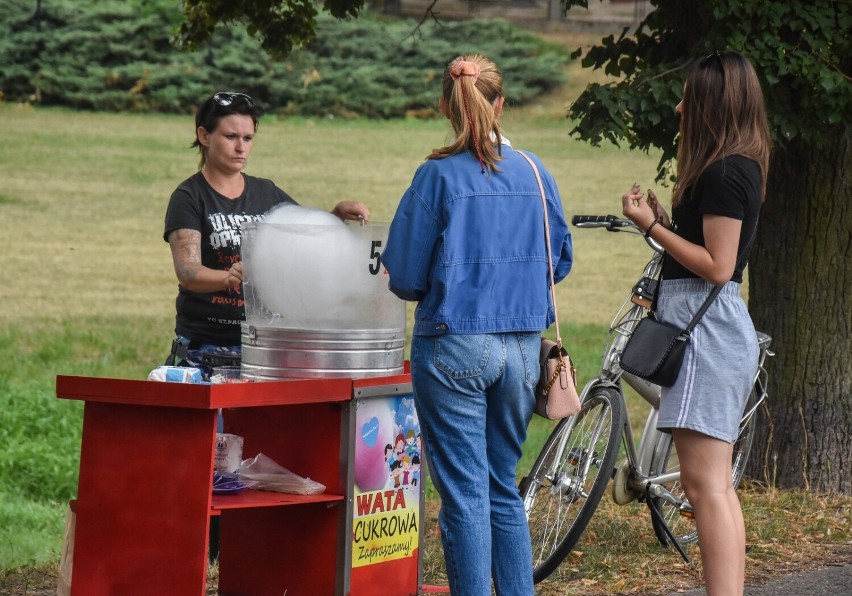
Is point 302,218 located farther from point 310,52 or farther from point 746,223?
point 310,52

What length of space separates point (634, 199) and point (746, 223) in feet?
1.15

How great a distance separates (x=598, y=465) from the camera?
524cm

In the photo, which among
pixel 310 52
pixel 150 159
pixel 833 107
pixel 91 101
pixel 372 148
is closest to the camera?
pixel 833 107

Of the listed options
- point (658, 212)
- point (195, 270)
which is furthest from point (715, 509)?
point (195, 270)

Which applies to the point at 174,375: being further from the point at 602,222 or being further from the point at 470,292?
the point at 602,222

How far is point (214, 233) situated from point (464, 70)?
4.73 ft

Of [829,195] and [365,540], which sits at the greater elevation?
[829,195]

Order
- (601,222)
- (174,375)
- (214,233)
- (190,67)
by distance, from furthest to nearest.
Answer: (190,67)
(601,222)
(214,233)
(174,375)

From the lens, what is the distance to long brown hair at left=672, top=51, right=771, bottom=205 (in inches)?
157

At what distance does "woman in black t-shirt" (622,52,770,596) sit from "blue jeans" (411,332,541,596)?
1.65ft

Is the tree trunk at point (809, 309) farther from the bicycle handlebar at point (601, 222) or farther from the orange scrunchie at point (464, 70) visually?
the orange scrunchie at point (464, 70)

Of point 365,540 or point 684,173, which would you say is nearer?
point 684,173

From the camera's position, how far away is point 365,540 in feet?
14.7

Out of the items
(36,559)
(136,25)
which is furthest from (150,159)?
(36,559)
